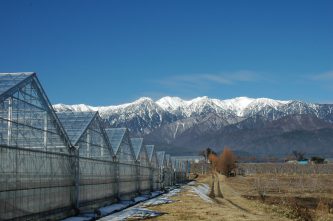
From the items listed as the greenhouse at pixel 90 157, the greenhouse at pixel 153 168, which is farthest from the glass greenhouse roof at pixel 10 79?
the greenhouse at pixel 153 168

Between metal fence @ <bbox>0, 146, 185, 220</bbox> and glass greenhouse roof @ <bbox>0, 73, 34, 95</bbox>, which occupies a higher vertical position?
glass greenhouse roof @ <bbox>0, 73, 34, 95</bbox>

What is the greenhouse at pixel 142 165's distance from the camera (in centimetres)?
5441

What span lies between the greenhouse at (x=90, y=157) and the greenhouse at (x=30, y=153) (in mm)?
2159

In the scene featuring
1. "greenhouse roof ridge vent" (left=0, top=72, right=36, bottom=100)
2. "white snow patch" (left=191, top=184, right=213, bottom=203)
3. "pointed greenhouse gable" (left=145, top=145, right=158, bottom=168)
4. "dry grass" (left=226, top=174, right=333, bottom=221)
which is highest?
"greenhouse roof ridge vent" (left=0, top=72, right=36, bottom=100)

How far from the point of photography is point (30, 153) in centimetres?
2280

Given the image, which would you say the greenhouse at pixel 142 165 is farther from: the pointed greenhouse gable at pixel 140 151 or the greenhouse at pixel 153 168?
the greenhouse at pixel 153 168

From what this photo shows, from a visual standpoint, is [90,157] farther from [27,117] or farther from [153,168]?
[153,168]

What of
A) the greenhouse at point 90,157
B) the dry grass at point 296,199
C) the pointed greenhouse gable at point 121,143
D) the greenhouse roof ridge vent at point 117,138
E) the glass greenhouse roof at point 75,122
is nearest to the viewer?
the greenhouse at point 90,157

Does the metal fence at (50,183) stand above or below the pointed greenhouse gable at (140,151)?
below

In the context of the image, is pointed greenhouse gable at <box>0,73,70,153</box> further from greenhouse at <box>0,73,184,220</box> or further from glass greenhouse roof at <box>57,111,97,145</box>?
glass greenhouse roof at <box>57,111,97,145</box>

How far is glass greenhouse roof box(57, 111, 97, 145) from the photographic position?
105 feet

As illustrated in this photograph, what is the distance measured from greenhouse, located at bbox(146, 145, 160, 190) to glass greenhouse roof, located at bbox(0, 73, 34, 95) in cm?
4007

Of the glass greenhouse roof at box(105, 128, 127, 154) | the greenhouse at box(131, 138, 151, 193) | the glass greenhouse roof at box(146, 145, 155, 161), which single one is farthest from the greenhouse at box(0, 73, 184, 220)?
the glass greenhouse roof at box(146, 145, 155, 161)

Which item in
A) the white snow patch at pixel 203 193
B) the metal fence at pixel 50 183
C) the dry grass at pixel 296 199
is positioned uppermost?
the metal fence at pixel 50 183
